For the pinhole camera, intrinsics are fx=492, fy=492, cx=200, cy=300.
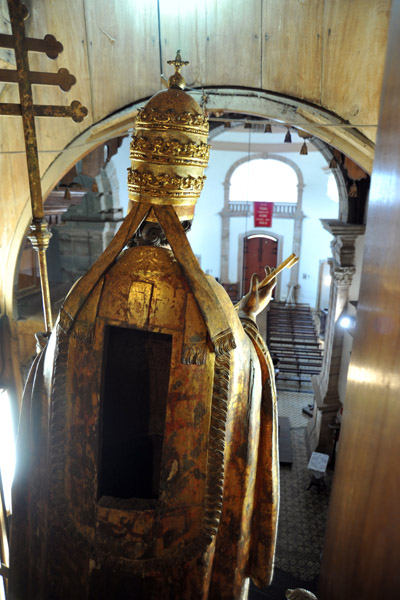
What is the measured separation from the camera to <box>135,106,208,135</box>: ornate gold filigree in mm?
2016

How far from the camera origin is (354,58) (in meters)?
3.95

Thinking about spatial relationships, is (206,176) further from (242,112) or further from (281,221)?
(281,221)

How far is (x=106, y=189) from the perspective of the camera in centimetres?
879

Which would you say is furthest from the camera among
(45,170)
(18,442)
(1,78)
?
(45,170)

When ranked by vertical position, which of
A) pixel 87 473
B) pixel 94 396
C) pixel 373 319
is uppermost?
pixel 373 319

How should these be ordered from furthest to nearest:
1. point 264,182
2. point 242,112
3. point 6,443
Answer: point 264,182, point 6,443, point 242,112

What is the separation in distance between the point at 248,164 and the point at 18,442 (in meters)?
17.6

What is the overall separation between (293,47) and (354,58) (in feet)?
1.71

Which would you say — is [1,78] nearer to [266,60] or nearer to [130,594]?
[266,60]

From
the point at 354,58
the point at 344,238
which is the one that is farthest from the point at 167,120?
the point at 344,238

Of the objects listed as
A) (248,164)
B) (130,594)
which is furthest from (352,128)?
(248,164)

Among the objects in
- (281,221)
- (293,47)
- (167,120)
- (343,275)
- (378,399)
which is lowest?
(378,399)

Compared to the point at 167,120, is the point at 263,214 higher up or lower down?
higher up

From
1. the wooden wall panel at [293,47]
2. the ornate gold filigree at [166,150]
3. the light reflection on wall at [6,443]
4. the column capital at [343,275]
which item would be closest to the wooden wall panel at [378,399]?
the ornate gold filigree at [166,150]
